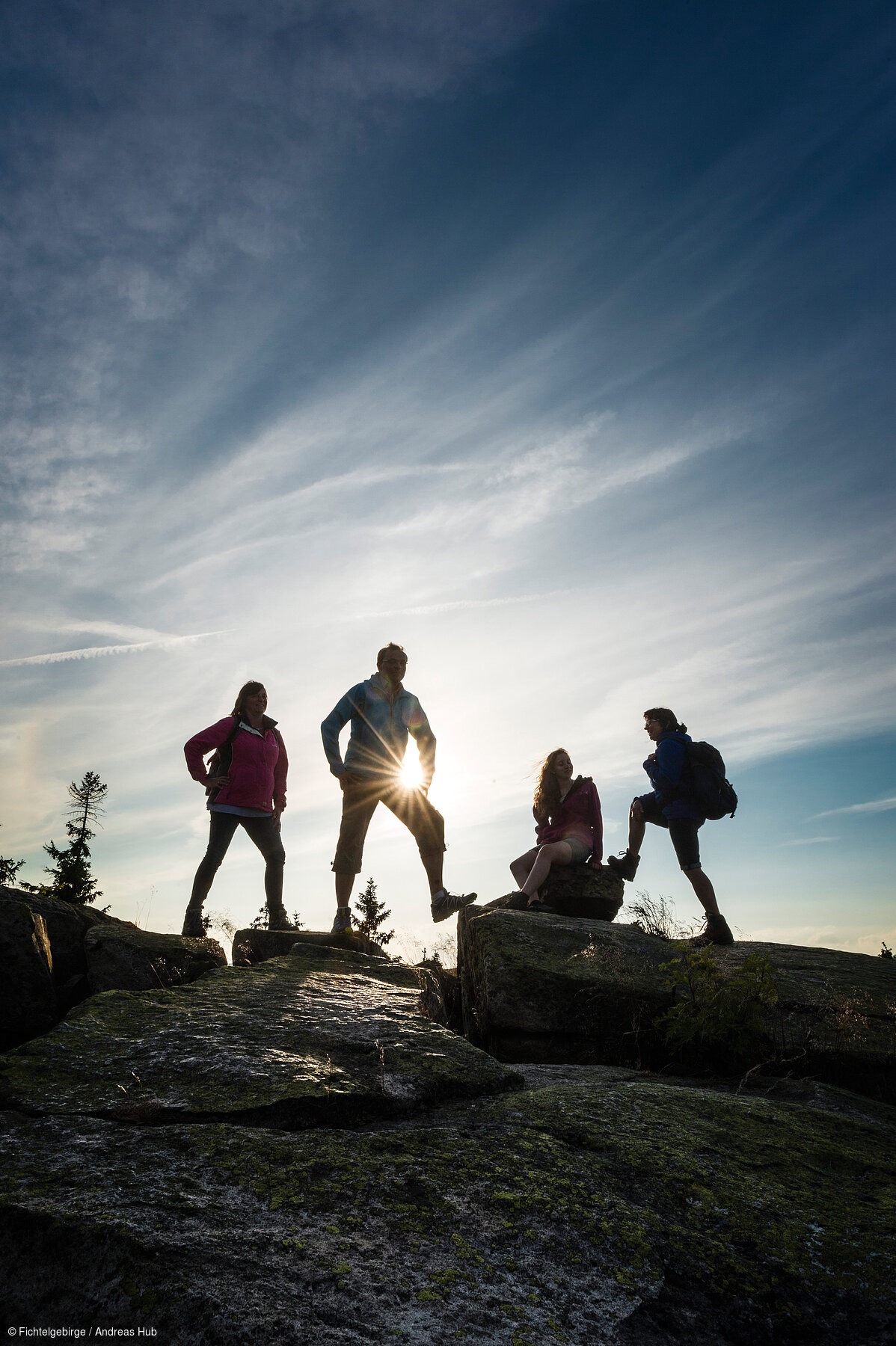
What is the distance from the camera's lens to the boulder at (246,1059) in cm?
250

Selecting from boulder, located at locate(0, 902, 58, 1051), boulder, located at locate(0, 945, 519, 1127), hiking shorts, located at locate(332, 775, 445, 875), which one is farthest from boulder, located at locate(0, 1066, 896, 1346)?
hiking shorts, located at locate(332, 775, 445, 875)

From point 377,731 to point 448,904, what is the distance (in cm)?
197

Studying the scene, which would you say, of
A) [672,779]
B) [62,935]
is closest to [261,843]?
[62,935]

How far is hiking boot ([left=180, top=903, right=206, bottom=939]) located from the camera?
6.95m

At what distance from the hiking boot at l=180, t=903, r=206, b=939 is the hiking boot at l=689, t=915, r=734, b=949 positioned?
5.07 meters

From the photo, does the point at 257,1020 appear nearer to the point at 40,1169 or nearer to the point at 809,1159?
the point at 40,1169

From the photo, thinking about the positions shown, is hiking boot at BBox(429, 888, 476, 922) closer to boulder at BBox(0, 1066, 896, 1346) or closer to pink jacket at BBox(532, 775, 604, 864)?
pink jacket at BBox(532, 775, 604, 864)

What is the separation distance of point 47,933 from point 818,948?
24.4ft

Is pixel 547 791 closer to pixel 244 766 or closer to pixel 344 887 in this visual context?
pixel 344 887

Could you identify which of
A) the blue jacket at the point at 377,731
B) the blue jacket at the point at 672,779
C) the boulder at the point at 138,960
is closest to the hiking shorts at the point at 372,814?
the blue jacket at the point at 377,731

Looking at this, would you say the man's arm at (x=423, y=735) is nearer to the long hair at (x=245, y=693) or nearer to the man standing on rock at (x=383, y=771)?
the man standing on rock at (x=383, y=771)

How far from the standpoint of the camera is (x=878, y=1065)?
14.5 feet

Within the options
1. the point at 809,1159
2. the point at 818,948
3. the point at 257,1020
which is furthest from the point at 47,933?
the point at 818,948

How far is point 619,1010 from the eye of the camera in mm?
4766
